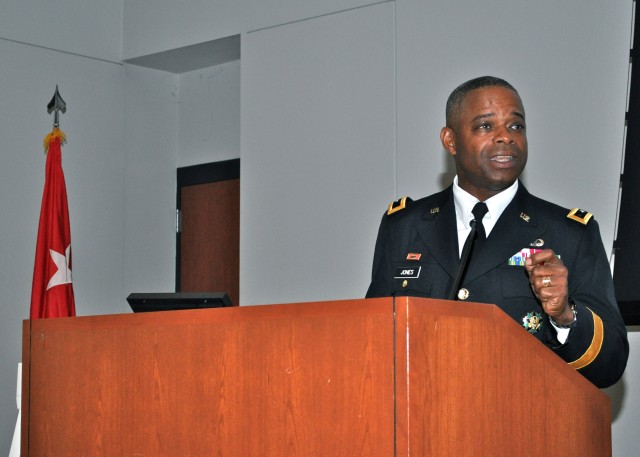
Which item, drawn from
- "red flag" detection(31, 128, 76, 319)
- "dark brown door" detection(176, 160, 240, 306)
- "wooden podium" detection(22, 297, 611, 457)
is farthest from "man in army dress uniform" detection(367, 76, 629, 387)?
"dark brown door" detection(176, 160, 240, 306)

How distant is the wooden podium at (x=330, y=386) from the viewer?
5.31 feet

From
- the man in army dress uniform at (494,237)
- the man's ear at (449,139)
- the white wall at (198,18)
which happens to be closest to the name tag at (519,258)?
the man in army dress uniform at (494,237)

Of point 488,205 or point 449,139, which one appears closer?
point 488,205

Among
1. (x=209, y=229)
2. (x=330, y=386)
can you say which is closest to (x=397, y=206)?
(x=330, y=386)

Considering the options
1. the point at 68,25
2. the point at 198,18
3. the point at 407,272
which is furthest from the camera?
the point at 68,25

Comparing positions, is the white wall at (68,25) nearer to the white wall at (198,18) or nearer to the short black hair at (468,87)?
the white wall at (198,18)

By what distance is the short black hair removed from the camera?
2.51 metres

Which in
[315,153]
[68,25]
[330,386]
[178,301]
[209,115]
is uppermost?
[68,25]

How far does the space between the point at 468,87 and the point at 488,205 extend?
311 mm

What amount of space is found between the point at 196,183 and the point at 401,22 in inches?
81.5

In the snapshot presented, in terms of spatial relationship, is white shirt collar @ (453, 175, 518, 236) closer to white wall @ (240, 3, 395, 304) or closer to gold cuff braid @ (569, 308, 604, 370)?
gold cuff braid @ (569, 308, 604, 370)

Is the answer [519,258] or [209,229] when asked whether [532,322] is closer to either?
[519,258]

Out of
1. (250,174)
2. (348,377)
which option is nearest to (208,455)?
(348,377)

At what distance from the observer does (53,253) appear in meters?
4.91
